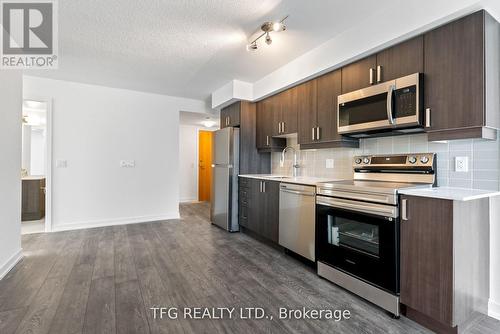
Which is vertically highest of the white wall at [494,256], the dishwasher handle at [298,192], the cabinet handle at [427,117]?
the cabinet handle at [427,117]

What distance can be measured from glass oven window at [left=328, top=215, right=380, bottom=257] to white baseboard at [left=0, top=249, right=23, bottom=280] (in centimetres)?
313

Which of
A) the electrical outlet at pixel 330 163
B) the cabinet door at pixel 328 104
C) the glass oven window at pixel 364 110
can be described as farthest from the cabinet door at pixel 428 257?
the electrical outlet at pixel 330 163

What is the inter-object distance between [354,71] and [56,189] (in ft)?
15.2

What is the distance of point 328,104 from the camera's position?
2.76 meters

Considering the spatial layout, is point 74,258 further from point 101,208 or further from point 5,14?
point 5,14

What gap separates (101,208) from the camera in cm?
430

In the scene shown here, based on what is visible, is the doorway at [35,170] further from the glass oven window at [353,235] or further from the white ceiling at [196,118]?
the glass oven window at [353,235]

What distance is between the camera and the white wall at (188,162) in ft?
23.2

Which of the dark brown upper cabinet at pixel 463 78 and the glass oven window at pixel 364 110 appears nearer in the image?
the dark brown upper cabinet at pixel 463 78

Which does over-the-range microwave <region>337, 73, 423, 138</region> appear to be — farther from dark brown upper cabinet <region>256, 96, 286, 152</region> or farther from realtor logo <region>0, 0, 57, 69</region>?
realtor logo <region>0, 0, 57, 69</region>

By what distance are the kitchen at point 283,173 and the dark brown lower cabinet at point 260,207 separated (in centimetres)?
3

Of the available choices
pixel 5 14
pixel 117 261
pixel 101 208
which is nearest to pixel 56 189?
pixel 101 208

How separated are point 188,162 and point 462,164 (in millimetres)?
6285

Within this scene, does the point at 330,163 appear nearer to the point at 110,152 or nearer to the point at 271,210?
the point at 271,210
